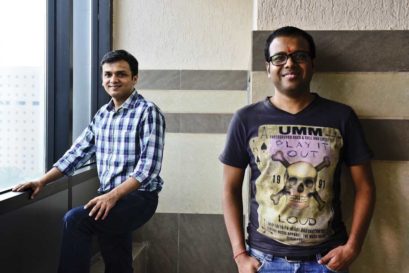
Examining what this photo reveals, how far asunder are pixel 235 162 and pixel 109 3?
1.94m

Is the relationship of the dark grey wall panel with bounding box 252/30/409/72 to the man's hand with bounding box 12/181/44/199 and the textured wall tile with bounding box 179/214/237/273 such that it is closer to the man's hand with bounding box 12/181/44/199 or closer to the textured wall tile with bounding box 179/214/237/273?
the man's hand with bounding box 12/181/44/199

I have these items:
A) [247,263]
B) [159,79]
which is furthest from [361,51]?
[159,79]

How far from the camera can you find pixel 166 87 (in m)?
2.93

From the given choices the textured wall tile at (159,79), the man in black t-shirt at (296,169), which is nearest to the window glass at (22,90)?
the textured wall tile at (159,79)

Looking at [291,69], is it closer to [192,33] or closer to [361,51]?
[361,51]

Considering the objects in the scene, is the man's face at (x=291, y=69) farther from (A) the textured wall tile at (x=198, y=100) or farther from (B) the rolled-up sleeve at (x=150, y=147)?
(A) the textured wall tile at (x=198, y=100)

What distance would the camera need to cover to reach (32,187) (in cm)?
188

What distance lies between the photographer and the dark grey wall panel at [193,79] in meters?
2.91

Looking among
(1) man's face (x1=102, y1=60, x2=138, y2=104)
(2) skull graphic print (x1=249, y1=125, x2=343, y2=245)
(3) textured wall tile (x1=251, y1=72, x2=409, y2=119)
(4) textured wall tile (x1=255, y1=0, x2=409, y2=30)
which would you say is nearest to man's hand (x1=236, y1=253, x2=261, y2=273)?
(2) skull graphic print (x1=249, y1=125, x2=343, y2=245)

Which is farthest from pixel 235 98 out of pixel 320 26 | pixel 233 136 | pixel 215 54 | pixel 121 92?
pixel 233 136

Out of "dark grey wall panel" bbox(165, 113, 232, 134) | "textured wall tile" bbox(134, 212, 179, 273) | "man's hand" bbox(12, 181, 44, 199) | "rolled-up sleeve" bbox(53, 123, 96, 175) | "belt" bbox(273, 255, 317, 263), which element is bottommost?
"textured wall tile" bbox(134, 212, 179, 273)

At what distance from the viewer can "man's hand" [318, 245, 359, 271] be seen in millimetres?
1371

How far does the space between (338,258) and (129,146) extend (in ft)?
3.55

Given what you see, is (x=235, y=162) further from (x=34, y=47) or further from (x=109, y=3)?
(x=109, y=3)
